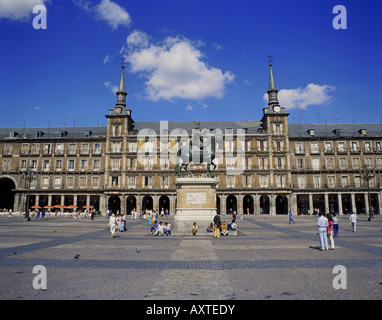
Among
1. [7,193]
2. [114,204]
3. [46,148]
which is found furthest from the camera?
[7,193]

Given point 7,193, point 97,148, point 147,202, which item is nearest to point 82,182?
point 97,148

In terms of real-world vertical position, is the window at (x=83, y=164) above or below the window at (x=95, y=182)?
above

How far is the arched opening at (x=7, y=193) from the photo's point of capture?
5468 centimetres

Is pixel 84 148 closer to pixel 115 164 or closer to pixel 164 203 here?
pixel 115 164

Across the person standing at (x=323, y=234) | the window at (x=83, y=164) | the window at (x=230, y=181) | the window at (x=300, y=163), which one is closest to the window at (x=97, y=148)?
the window at (x=83, y=164)

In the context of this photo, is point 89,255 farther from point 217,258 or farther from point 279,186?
point 279,186

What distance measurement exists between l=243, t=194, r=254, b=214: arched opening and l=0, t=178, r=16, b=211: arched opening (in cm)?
4667

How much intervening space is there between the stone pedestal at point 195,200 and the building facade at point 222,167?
32.9 meters

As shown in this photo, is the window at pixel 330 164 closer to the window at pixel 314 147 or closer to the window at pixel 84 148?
the window at pixel 314 147

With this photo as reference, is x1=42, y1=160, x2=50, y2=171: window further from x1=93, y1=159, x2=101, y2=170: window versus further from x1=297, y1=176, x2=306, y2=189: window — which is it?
x1=297, y1=176, x2=306, y2=189: window

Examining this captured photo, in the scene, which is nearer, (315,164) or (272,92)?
(315,164)

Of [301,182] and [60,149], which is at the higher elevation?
[60,149]

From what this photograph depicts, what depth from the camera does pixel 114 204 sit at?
5284 centimetres

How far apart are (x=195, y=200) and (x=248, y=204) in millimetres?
37903
